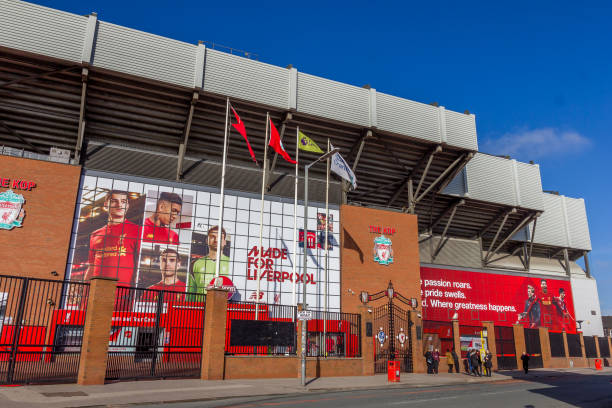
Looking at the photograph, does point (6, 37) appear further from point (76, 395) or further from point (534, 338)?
point (534, 338)

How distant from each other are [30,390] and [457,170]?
37.9 m

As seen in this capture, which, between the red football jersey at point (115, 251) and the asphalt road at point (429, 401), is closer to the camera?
the asphalt road at point (429, 401)

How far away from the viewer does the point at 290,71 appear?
3650 cm

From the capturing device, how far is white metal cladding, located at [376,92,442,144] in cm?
3922

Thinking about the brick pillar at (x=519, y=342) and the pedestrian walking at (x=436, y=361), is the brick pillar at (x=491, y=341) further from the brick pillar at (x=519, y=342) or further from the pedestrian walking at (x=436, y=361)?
the pedestrian walking at (x=436, y=361)

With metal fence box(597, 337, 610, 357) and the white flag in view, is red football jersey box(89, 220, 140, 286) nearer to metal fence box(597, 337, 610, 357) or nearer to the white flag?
the white flag

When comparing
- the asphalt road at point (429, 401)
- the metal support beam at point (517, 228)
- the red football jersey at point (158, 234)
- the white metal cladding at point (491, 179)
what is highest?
the white metal cladding at point (491, 179)

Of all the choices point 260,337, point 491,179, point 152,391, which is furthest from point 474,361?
Answer: point 491,179

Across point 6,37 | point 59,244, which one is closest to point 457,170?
point 59,244

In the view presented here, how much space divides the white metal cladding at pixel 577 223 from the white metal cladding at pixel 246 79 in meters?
44.5

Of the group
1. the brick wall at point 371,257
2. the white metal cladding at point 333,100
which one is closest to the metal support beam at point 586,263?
the brick wall at point 371,257

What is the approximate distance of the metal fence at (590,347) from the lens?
45.3 metres

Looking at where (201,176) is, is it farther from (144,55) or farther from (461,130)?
(461,130)

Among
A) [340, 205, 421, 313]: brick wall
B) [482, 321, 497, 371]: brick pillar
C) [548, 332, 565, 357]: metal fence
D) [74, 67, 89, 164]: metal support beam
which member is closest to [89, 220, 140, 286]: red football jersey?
[74, 67, 89, 164]: metal support beam
